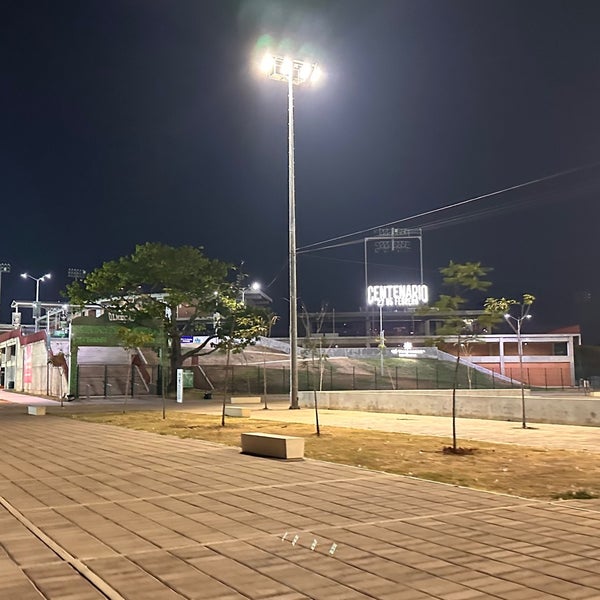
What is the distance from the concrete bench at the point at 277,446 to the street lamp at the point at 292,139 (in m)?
14.3

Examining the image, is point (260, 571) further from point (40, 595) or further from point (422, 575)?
point (40, 595)

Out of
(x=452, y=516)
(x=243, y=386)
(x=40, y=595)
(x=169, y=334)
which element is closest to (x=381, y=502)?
(x=452, y=516)

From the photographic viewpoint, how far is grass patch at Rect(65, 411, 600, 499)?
368 inches

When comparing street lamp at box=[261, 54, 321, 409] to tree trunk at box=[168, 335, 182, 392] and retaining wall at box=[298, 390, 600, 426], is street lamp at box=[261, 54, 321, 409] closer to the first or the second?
retaining wall at box=[298, 390, 600, 426]

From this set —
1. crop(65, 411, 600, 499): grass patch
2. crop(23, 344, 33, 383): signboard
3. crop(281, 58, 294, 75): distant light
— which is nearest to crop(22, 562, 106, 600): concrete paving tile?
crop(65, 411, 600, 499): grass patch

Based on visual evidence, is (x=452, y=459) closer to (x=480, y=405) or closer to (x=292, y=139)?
(x=480, y=405)

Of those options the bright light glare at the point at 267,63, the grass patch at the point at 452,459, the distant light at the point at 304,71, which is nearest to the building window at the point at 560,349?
the distant light at the point at 304,71

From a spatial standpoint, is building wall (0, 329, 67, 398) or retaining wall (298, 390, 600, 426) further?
building wall (0, 329, 67, 398)

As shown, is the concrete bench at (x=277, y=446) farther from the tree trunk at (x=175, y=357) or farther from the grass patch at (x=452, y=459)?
the tree trunk at (x=175, y=357)

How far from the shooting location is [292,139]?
92.5 feet

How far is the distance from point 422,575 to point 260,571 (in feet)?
4.05

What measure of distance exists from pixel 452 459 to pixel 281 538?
21.6 ft

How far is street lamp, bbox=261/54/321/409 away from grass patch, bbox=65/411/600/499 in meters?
8.87

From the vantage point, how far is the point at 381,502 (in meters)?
7.93
